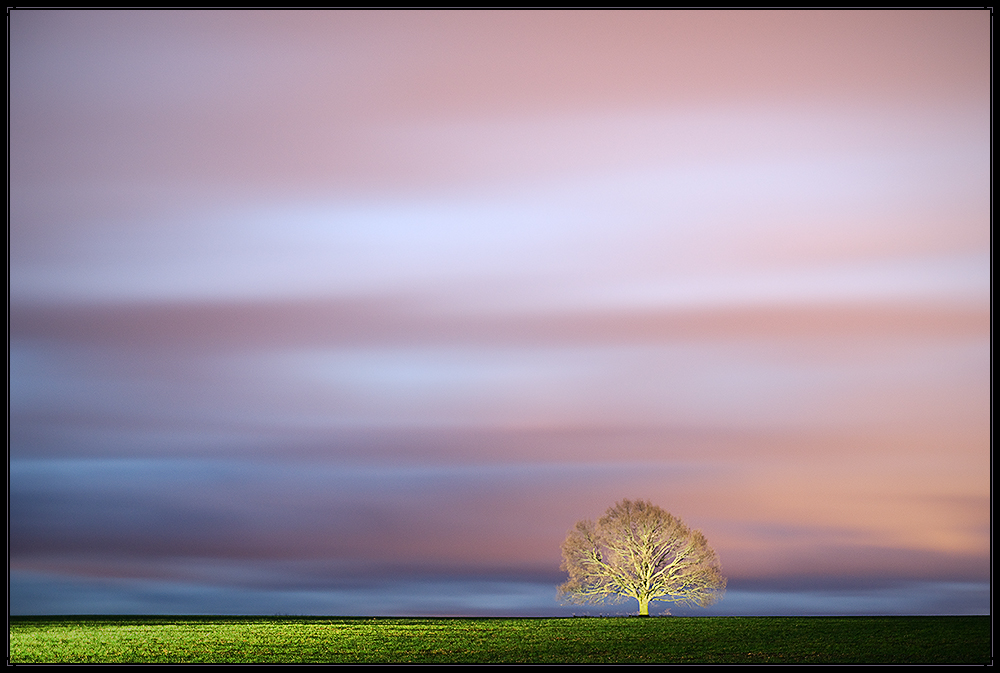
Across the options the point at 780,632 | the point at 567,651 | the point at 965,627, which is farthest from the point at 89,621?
the point at 965,627

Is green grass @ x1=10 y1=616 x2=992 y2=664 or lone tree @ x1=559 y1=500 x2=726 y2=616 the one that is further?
lone tree @ x1=559 y1=500 x2=726 y2=616

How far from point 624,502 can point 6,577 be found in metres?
28.5

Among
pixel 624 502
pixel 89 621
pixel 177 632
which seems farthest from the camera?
pixel 624 502

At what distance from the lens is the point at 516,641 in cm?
3950

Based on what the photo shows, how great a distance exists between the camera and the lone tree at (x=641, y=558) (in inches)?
2117

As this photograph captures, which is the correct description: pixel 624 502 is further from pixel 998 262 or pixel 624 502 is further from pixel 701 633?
pixel 998 262

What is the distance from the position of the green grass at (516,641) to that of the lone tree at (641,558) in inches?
216

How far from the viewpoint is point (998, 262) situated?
33.8 metres

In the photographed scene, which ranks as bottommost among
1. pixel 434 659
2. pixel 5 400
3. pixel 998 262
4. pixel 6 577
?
pixel 434 659

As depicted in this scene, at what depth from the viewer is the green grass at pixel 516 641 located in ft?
116

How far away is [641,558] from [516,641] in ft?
54.5

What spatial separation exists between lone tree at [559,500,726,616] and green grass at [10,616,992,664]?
549 centimetres

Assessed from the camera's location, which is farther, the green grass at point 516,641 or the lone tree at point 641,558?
the lone tree at point 641,558

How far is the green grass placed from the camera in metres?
35.5
